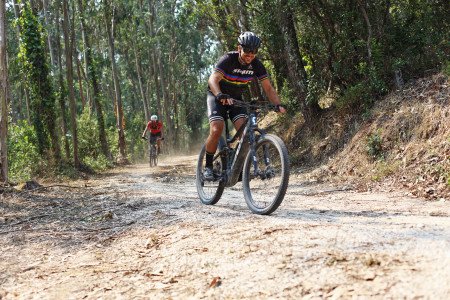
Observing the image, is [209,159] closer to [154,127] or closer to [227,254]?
[227,254]

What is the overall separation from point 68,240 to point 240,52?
3118 mm

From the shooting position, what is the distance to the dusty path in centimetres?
280

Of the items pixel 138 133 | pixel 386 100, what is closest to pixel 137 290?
pixel 386 100

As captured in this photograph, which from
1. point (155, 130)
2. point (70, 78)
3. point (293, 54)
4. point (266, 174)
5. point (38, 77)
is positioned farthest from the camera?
point (155, 130)

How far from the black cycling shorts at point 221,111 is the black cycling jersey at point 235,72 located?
20 cm

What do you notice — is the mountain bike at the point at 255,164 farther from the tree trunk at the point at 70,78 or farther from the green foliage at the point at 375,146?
the tree trunk at the point at 70,78

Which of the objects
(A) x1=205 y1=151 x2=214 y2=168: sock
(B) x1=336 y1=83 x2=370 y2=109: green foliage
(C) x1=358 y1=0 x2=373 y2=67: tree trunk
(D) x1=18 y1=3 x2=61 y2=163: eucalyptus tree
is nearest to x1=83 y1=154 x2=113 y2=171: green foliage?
(D) x1=18 y1=3 x2=61 y2=163: eucalyptus tree

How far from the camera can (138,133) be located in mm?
46250

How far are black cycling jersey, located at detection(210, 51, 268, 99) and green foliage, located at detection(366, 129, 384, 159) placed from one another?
469 cm

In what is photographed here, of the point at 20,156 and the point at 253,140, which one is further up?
the point at 20,156

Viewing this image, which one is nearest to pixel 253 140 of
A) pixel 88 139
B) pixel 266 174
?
pixel 266 174

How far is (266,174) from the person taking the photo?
558 centimetres

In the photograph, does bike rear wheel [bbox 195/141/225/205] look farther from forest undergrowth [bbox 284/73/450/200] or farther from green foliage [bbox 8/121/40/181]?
green foliage [bbox 8/121/40/181]

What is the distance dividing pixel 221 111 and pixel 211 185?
4.09ft
